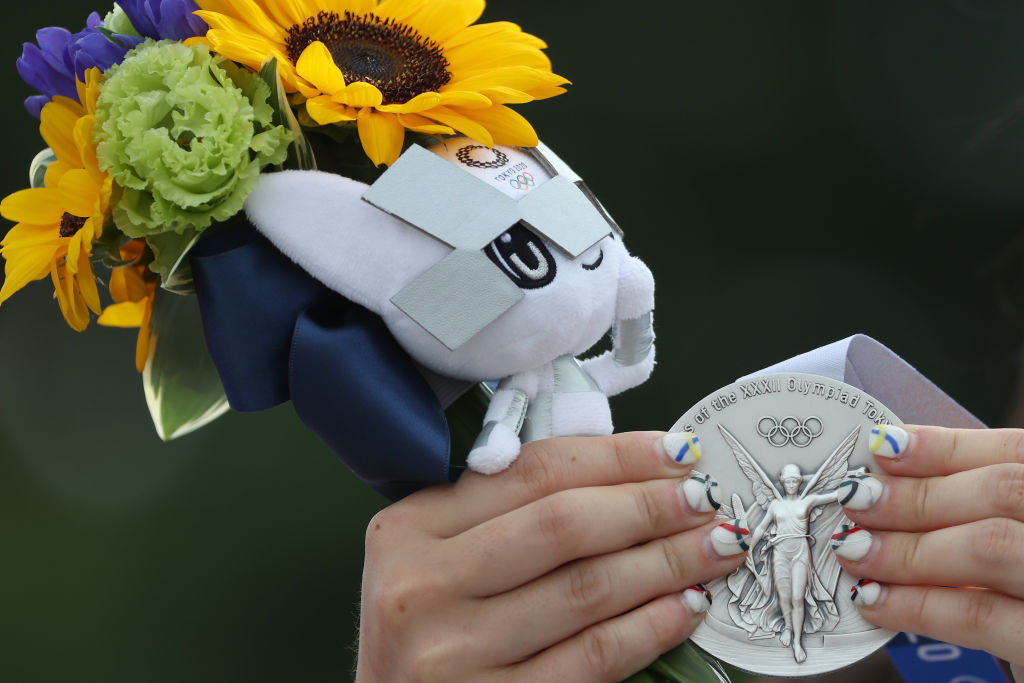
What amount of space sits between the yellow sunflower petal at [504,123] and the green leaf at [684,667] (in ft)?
1.63

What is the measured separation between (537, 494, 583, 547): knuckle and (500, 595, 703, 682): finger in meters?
0.09

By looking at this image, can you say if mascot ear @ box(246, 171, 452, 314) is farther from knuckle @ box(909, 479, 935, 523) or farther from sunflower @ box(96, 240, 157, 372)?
knuckle @ box(909, 479, 935, 523)

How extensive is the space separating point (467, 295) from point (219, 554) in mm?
2291

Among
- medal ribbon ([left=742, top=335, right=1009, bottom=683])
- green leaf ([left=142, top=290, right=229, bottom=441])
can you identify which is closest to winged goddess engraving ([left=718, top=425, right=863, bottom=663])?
medal ribbon ([left=742, top=335, right=1009, bottom=683])

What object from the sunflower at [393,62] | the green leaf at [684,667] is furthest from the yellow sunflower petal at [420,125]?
A: the green leaf at [684,667]

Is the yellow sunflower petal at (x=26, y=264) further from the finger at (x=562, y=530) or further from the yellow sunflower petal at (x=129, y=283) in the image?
the finger at (x=562, y=530)

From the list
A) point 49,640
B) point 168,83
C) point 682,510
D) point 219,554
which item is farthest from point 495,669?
point 49,640

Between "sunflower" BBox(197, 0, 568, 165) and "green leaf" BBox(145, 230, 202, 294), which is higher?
"sunflower" BBox(197, 0, 568, 165)

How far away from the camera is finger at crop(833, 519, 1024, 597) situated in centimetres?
82

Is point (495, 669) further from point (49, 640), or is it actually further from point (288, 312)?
point (49, 640)

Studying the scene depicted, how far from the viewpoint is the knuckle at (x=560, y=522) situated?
0.84 metres

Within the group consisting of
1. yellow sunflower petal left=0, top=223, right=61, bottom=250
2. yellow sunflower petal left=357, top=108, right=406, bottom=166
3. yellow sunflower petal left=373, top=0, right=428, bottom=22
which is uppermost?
yellow sunflower petal left=373, top=0, right=428, bottom=22

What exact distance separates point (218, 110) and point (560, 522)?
457 mm

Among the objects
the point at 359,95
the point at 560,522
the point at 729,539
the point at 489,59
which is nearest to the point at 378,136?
the point at 359,95
